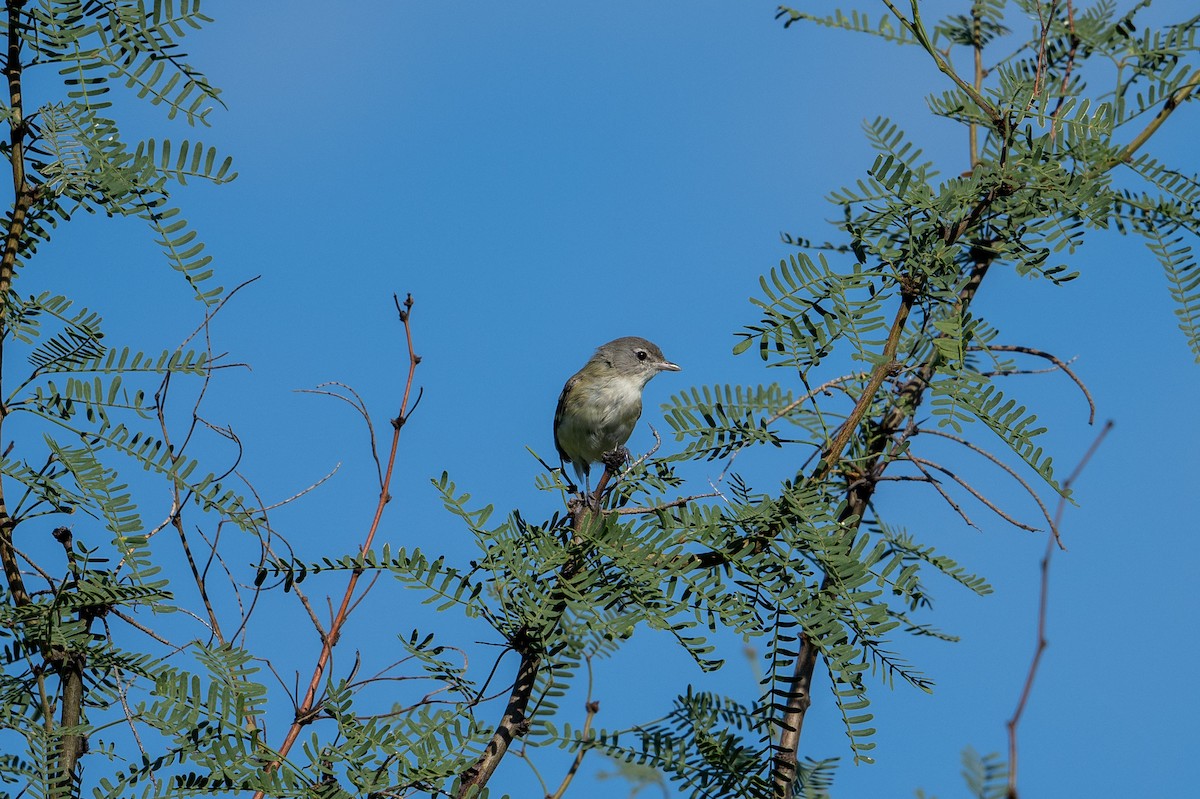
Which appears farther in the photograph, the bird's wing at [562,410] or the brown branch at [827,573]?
the bird's wing at [562,410]

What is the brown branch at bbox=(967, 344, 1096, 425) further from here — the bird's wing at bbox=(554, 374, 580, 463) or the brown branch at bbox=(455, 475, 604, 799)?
the bird's wing at bbox=(554, 374, 580, 463)

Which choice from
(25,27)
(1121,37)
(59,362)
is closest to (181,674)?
(59,362)

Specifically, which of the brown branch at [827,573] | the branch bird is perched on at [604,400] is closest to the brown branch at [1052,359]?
the brown branch at [827,573]

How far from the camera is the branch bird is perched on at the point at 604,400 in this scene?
8070 mm

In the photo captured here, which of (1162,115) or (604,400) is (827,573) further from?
(604,400)

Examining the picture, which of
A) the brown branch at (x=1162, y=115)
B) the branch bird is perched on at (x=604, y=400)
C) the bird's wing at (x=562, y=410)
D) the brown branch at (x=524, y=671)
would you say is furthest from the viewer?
A: the bird's wing at (x=562, y=410)

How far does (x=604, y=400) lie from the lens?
806 cm

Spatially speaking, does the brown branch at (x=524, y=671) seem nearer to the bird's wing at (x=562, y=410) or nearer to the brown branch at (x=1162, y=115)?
the brown branch at (x=1162, y=115)

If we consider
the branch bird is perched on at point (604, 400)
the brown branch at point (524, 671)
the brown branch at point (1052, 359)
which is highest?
the branch bird is perched on at point (604, 400)

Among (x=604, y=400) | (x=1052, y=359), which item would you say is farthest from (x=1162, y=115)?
(x=604, y=400)

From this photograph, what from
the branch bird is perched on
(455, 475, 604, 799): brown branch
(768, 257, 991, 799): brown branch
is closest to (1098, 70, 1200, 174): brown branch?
(768, 257, 991, 799): brown branch

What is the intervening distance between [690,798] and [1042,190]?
62.5 inches

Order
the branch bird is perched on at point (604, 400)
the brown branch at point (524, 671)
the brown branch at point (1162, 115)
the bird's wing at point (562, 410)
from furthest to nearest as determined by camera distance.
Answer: the bird's wing at point (562, 410), the branch bird is perched on at point (604, 400), the brown branch at point (1162, 115), the brown branch at point (524, 671)

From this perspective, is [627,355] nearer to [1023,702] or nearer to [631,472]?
[631,472]
